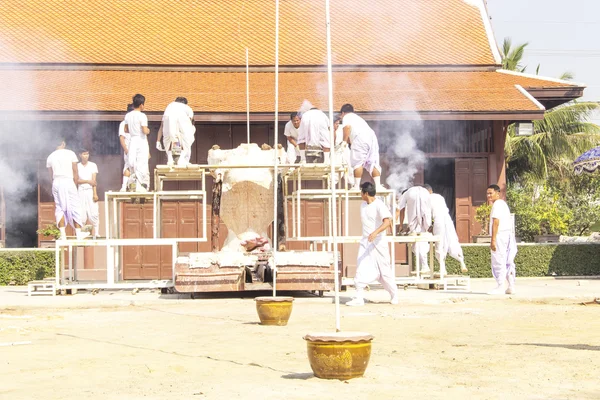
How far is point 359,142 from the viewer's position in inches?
686

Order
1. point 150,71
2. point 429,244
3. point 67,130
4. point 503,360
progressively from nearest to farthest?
point 503,360, point 429,244, point 67,130, point 150,71

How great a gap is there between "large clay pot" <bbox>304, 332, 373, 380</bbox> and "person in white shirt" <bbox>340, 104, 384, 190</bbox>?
32.1 feet

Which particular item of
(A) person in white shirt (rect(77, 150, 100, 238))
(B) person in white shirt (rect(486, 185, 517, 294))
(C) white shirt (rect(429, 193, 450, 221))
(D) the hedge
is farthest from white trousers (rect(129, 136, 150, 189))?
(D) the hedge

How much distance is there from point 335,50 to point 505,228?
10.8 m

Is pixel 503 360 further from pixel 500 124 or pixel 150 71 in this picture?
pixel 150 71

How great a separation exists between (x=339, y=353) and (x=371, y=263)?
6.92 meters

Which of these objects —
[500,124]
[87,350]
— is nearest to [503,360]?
[87,350]

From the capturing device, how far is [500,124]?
23.6 m

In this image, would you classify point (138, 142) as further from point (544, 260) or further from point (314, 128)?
point (544, 260)

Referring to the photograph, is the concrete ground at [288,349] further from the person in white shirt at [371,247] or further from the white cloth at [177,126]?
the white cloth at [177,126]

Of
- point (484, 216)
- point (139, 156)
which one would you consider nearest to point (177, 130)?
point (139, 156)

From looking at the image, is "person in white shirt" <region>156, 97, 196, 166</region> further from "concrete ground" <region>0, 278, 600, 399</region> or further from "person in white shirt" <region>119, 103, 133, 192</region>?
"concrete ground" <region>0, 278, 600, 399</region>

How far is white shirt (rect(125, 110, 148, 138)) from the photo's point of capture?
17.6 metres

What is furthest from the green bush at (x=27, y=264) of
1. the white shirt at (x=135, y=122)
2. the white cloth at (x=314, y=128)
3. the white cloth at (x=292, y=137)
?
the white cloth at (x=314, y=128)
